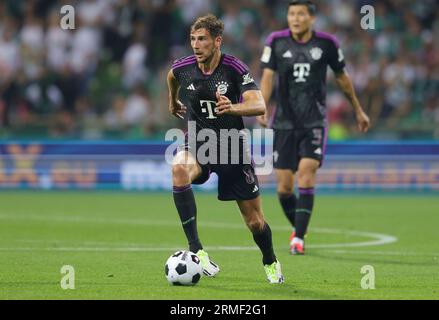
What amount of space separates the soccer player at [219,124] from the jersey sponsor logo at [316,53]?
320 cm

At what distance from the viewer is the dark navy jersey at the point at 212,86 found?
8938 mm

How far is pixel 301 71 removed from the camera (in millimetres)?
12141

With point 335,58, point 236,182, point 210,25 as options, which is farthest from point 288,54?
point 236,182

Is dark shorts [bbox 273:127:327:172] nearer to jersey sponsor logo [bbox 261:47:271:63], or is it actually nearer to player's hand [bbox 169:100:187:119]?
jersey sponsor logo [bbox 261:47:271:63]

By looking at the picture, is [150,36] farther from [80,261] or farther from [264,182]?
[80,261]

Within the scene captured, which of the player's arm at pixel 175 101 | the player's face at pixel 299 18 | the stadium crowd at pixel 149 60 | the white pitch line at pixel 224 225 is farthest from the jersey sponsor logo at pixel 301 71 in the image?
the stadium crowd at pixel 149 60

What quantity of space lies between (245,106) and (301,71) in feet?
12.1

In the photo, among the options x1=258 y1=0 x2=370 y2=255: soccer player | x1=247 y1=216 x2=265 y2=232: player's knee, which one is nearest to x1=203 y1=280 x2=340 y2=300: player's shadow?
→ x1=247 y1=216 x2=265 y2=232: player's knee

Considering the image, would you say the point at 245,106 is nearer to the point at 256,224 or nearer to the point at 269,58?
the point at 256,224

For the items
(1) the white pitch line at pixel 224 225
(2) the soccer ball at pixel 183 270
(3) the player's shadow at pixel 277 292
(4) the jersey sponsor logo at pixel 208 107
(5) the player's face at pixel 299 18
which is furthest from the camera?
(1) the white pitch line at pixel 224 225

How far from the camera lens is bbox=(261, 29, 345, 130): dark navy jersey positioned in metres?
12.1

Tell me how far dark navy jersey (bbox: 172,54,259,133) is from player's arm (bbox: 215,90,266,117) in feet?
0.35

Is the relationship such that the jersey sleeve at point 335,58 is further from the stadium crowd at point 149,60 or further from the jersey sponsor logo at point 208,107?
the stadium crowd at point 149,60

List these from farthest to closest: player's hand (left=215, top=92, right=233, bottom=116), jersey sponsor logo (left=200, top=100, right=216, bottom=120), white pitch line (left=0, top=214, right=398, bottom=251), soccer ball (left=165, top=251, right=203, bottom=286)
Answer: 1. white pitch line (left=0, top=214, right=398, bottom=251)
2. jersey sponsor logo (left=200, top=100, right=216, bottom=120)
3. soccer ball (left=165, top=251, right=203, bottom=286)
4. player's hand (left=215, top=92, right=233, bottom=116)
